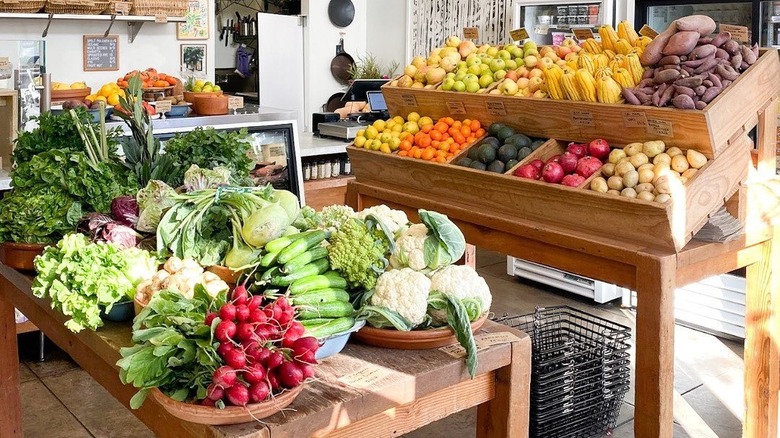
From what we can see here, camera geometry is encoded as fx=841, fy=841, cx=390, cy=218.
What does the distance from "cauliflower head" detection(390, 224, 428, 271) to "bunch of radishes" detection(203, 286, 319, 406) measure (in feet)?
1.44

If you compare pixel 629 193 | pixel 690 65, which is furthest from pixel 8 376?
pixel 690 65

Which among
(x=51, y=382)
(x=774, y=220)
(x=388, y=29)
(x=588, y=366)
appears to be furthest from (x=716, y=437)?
(x=388, y=29)

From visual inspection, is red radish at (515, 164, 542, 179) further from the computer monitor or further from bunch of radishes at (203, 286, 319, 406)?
the computer monitor

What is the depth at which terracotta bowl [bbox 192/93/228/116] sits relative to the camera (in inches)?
242

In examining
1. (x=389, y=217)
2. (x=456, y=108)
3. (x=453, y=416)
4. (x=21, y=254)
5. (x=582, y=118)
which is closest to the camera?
(x=389, y=217)

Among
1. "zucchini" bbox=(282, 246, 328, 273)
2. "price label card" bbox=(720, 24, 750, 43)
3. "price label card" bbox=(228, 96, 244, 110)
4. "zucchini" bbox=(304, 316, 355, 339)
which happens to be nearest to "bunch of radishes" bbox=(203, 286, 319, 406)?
"zucchini" bbox=(304, 316, 355, 339)

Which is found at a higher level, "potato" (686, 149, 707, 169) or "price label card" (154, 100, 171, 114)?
"price label card" (154, 100, 171, 114)

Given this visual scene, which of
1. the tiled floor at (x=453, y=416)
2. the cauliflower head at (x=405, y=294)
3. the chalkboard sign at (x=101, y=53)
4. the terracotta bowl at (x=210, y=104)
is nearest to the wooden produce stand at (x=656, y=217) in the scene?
the tiled floor at (x=453, y=416)

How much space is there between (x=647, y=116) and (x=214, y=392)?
2.13m

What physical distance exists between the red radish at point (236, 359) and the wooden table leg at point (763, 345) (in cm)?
243

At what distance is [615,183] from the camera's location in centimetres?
306

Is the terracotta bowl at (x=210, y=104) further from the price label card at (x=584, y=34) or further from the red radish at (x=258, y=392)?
the red radish at (x=258, y=392)

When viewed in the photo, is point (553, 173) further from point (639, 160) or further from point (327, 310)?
point (327, 310)

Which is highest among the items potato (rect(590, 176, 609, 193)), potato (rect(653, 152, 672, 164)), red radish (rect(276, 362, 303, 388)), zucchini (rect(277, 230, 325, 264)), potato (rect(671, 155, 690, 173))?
potato (rect(653, 152, 672, 164))
